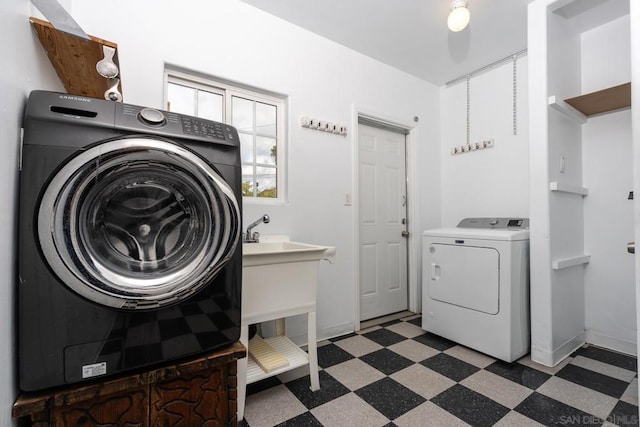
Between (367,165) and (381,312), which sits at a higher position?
(367,165)

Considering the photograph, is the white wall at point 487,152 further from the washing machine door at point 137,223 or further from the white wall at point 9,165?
the white wall at point 9,165

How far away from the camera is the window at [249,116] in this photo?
6.19 feet

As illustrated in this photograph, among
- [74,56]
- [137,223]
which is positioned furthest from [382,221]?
[74,56]

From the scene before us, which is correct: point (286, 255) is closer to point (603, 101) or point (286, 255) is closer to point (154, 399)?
point (154, 399)

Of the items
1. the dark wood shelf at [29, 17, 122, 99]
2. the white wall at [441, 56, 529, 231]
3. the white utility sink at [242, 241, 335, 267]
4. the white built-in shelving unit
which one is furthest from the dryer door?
the dark wood shelf at [29, 17, 122, 99]

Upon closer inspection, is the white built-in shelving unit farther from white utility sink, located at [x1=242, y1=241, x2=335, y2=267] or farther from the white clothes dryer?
white utility sink, located at [x1=242, y1=241, x2=335, y2=267]

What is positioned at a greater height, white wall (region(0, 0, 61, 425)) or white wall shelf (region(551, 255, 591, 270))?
white wall (region(0, 0, 61, 425))

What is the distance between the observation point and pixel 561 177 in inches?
81.1

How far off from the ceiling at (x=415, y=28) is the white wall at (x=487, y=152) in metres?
0.27

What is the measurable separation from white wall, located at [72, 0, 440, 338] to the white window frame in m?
0.06

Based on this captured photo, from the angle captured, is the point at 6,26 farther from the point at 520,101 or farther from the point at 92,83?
the point at 520,101

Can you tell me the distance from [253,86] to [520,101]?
2417 mm

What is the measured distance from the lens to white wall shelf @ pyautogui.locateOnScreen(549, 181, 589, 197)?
6.30 feet

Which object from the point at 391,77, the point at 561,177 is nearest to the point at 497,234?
the point at 561,177
